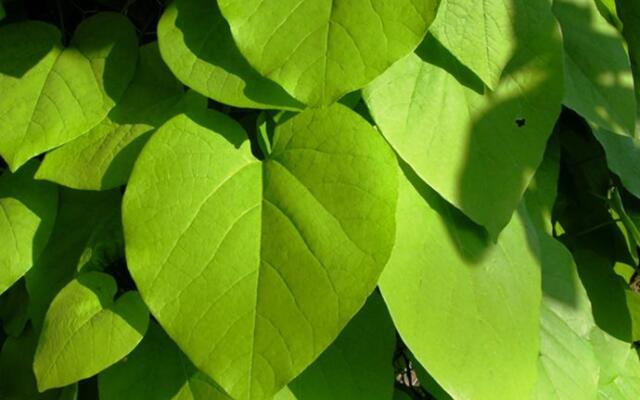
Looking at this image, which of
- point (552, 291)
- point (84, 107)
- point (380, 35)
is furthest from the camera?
point (552, 291)

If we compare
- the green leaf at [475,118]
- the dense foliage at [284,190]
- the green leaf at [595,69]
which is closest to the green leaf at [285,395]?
the dense foliage at [284,190]

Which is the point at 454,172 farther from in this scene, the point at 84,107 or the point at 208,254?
the point at 84,107

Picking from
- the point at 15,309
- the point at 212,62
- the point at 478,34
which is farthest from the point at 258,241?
the point at 15,309

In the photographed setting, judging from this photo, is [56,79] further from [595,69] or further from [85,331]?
[595,69]

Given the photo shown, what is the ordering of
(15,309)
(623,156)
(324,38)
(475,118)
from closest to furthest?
(324,38), (475,118), (15,309), (623,156)

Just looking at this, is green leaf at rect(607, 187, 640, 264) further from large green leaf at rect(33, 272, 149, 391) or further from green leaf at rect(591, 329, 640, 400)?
large green leaf at rect(33, 272, 149, 391)

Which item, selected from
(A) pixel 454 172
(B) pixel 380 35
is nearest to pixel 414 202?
(A) pixel 454 172
